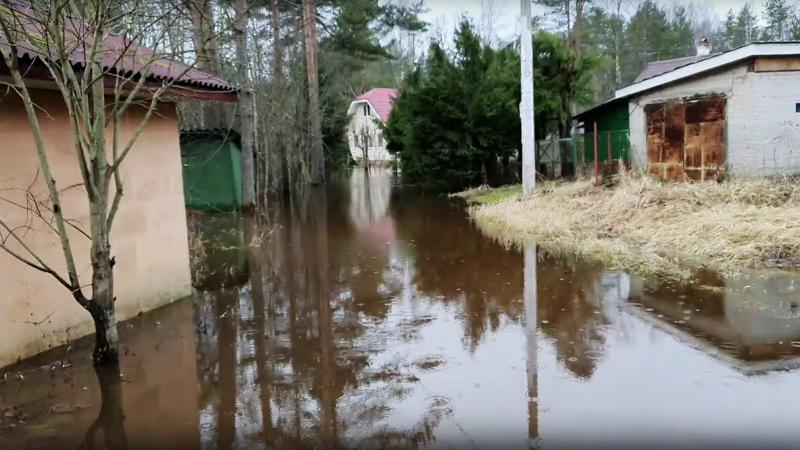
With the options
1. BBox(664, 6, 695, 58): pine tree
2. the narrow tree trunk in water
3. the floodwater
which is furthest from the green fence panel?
BBox(664, 6, 695, 58): pine tree

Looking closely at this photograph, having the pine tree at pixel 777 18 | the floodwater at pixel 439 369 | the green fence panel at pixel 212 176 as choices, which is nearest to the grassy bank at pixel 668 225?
the floodwater at pixel 439 369

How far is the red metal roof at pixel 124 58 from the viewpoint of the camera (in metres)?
4.95

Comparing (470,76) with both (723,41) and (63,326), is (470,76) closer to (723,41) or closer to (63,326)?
(63,326)

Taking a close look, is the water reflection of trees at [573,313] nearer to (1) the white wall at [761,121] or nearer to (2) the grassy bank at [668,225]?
(2) the grassy bank at [668,225]

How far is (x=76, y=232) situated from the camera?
6.03 meters

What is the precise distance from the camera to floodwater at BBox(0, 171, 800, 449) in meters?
3.92

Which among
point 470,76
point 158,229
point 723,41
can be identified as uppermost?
point 723,41

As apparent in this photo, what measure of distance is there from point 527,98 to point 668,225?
749 cm

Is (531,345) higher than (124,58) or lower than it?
lower

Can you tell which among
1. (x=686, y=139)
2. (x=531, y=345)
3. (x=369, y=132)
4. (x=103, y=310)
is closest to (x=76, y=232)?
(x=103, y=310)

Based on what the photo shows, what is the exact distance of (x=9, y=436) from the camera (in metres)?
4.00

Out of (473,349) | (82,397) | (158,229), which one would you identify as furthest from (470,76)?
(82,397)

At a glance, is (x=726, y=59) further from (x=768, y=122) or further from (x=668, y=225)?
(x=668, y=225)

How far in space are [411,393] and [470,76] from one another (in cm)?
1818
